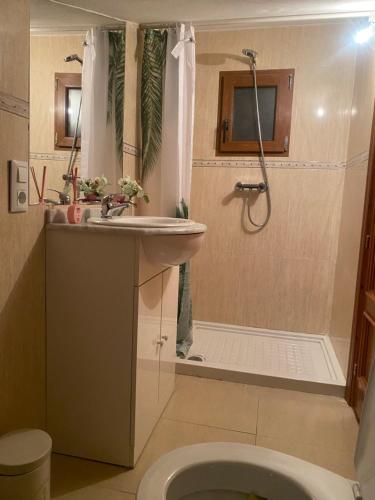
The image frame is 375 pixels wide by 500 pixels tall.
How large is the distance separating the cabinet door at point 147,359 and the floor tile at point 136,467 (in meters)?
0.05

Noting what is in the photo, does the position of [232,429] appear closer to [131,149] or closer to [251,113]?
[131,149]

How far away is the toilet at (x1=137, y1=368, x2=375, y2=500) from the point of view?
0.89 metres

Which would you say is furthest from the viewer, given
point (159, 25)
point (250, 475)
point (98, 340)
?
point (159, 25)

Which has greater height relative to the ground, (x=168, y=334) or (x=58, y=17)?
(x=58, y=17)

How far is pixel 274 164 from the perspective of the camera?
2.77 metres

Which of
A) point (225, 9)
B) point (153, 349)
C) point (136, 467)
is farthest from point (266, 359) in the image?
point (225, 9)

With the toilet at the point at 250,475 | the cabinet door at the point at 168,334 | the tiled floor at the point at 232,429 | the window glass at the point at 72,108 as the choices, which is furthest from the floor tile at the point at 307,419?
the window glass at the point at 72,108

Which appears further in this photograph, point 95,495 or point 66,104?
point 66,104

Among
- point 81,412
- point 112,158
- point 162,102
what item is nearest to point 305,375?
point 81,412

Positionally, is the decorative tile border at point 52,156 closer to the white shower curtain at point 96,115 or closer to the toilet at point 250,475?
the white shower curtain at point 96,115

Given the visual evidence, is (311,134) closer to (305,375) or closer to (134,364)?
(305,375)

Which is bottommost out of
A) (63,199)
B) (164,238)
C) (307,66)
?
(164,238)

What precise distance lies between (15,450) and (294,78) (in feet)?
8.89

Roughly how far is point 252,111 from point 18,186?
1.97 meters
